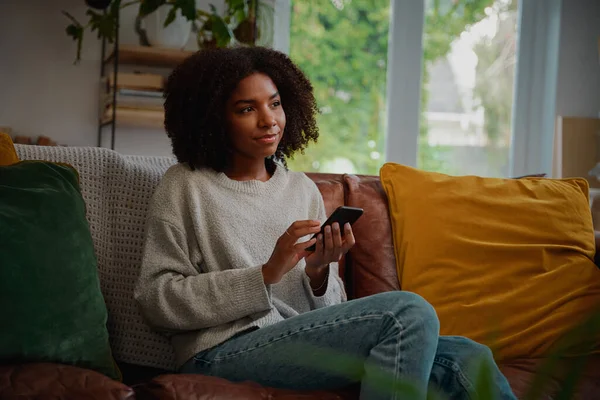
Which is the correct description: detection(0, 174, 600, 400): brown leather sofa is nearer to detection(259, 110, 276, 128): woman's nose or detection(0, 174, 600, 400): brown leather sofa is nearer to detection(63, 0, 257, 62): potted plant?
detection(259, 110, 276, 128): woman's nose

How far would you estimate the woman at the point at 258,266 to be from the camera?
130 centimetres

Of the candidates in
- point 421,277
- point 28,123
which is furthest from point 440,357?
point 28,123

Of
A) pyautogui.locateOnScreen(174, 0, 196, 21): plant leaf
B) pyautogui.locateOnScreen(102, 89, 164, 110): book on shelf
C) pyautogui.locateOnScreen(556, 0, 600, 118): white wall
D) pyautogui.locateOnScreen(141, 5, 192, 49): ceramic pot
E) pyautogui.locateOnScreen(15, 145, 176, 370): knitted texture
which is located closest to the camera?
pyautogui.locateOnScreen(15, 145, 176, 370): knitted texture

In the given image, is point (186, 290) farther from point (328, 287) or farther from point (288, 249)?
point (328, 287)

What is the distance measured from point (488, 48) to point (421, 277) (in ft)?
7.38

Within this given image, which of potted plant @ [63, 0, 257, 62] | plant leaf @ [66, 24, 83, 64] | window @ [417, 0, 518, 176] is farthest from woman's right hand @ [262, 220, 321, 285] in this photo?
window @ [417, 0, 518, 176]

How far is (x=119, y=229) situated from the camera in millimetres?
1629

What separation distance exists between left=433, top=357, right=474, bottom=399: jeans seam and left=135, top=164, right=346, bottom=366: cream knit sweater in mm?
339

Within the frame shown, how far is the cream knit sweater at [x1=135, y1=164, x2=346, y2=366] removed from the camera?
1.40 metres

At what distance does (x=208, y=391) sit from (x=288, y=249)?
315mm

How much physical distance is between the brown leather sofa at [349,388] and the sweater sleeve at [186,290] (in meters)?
0.15

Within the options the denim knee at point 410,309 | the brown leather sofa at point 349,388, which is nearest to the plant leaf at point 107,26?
the brown leather sofa at point 349,388

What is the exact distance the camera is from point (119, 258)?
161 centimetres

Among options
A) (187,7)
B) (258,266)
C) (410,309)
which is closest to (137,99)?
(187,7)
